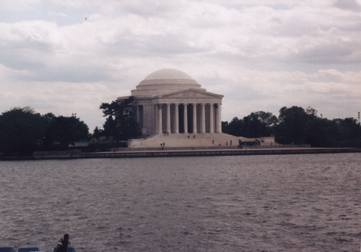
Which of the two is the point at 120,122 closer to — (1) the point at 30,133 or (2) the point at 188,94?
(2) the point at 188,94

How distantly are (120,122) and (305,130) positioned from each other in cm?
4632

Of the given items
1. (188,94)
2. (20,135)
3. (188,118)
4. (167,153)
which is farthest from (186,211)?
(188,118)

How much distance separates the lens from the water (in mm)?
39812

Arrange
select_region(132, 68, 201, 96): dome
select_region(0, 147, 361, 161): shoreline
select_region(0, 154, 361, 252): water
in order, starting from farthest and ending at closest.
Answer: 1. select_region(132, 68, 201, 96): dome
2. select_region(0, 147, 361, 161): shoreline
3. select_region(0, 154, 361, 252): water

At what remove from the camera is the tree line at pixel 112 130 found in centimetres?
13250

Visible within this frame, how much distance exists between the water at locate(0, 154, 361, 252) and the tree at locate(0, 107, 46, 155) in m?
44.3

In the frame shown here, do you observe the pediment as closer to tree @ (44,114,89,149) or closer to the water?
tree @ (44,114,89,149)

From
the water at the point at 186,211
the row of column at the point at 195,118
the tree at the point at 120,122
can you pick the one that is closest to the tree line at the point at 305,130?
the row of column at the point at 195,118

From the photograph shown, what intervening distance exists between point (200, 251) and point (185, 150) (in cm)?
10586

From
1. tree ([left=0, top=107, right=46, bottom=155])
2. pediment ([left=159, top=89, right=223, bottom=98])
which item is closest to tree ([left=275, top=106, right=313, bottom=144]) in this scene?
pediment ([left=159, top=89, right=223, bottom=98])

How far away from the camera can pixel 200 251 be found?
37.2 m

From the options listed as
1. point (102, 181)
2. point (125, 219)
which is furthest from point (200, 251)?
point (102, 181)

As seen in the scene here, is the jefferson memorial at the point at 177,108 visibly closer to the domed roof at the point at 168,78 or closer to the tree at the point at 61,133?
the domed roof at the point at 168,78

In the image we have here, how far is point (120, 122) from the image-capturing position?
162500mm
